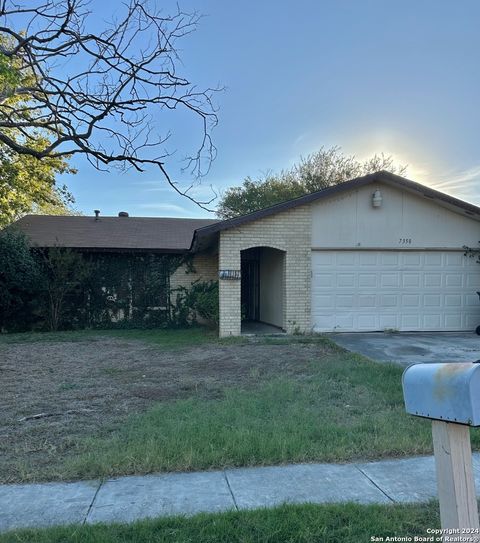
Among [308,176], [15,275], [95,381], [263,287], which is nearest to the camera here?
[95,381]

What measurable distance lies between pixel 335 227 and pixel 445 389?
11116 mm

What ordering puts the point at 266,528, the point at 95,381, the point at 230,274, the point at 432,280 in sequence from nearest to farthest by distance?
the point at 266,528
the point at 95,381
the point at 230,274
the point at 432,280

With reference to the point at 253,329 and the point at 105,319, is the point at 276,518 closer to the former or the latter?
the point at 253,329

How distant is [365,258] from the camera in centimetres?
1277

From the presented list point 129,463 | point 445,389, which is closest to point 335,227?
point 129,463

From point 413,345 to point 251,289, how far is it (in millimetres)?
8052

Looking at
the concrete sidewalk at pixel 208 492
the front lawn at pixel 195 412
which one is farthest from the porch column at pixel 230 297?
the concrete sidewalk at pixel 208 492

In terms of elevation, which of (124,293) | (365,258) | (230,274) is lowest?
(124,293)

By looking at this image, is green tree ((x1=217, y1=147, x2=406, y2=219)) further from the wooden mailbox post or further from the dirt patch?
the wooden mailbox post

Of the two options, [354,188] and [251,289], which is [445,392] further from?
[251,289]

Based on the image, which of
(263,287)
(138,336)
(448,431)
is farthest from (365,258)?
(448,431)

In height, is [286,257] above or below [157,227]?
below

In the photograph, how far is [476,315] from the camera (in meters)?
13.1

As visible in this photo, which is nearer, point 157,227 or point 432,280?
point 432,280
